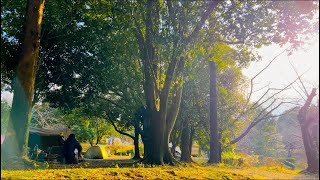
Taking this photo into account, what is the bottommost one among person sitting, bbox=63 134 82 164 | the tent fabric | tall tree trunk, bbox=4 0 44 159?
the tent fabric

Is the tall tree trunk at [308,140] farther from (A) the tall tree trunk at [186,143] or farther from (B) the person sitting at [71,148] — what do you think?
(A) the tall tree trunk at [186,143]

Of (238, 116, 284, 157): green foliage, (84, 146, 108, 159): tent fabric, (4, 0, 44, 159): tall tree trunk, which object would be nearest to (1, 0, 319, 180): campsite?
(4, 0, 44, 159): tall tree trunk

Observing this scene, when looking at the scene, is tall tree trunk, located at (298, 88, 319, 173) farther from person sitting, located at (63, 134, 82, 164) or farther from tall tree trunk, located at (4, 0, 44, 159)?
person sitting, located at (63, 134, 82, 164)

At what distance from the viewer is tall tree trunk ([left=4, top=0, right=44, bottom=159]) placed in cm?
991

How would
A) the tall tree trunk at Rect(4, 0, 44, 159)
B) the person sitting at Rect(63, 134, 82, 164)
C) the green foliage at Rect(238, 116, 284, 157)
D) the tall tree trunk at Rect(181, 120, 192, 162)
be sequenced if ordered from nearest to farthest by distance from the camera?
1. the tall tree trunk at Rect(4, 0, 44, 159)
2. the person sitting at Rect(63, 134, 82, 164)
3. the tall tree trunk at Rect(181, 120, 192, 162)
4. the green foliage at Rect(238, 116, 284, 157)

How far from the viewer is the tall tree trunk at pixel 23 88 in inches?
390

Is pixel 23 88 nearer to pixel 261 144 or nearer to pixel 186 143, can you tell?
pixel 186 143

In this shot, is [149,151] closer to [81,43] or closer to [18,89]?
[18,89]

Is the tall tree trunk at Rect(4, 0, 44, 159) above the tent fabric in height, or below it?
above

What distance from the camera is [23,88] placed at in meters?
9.98

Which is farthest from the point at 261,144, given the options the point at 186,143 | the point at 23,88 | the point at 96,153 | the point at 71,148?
the point at 23,88

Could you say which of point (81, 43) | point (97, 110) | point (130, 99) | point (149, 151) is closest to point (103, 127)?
point (97, 110)

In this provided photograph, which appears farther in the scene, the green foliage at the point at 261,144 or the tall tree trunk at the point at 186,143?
the green foliage at the point at 261,144

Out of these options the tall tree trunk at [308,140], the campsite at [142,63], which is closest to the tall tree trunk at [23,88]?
the campsite at [142,63]
